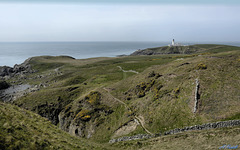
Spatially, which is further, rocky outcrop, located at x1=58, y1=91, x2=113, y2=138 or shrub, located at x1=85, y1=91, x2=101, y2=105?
shrub, located at x1=85, y1=91, x2=101, y2=105

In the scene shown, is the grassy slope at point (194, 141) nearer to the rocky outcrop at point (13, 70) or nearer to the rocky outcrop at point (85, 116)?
the rocky outcrop at point (85, 116)

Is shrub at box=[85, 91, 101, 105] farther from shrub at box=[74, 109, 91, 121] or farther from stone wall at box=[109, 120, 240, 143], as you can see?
stone wall at box=[109, 120, 240, 143]

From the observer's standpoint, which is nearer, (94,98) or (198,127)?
(198,127)

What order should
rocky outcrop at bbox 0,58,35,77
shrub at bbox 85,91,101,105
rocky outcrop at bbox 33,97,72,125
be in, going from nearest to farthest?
shrub at bbox 85,91,101,105 → rocky outcrop at bbox 33,97,72,125 → rocky outcrop at bbox 0,58,35,77

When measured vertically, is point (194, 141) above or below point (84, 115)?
above

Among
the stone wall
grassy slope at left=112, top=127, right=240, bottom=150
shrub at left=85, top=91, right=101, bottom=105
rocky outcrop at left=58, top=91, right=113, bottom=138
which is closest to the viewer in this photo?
grassy slope at left=112, top=127, right=240, bottom=150

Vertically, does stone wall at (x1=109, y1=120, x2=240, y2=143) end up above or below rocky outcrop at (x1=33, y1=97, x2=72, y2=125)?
above

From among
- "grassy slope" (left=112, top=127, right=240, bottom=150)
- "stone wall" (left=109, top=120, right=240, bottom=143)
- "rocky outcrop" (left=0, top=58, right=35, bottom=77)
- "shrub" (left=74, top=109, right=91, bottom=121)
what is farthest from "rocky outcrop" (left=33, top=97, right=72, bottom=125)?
"rocky outcrop" (left=0, top=58, right=35, bottom=77)

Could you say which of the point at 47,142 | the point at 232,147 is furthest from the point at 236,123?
the point at 47,142

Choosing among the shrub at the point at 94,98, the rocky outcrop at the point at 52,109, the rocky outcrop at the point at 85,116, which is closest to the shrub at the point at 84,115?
the rocky outcrop at the point at 85,116

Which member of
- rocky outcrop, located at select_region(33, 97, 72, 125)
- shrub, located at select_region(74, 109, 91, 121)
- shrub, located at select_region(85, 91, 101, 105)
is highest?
shrub, located at select_region(85, 91, 101, 105)

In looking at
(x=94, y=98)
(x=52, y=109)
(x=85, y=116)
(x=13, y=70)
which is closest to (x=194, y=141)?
(x=85, y=116)

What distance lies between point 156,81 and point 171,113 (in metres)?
15.9

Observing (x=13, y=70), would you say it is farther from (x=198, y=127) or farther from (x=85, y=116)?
(x=198, y=127)
